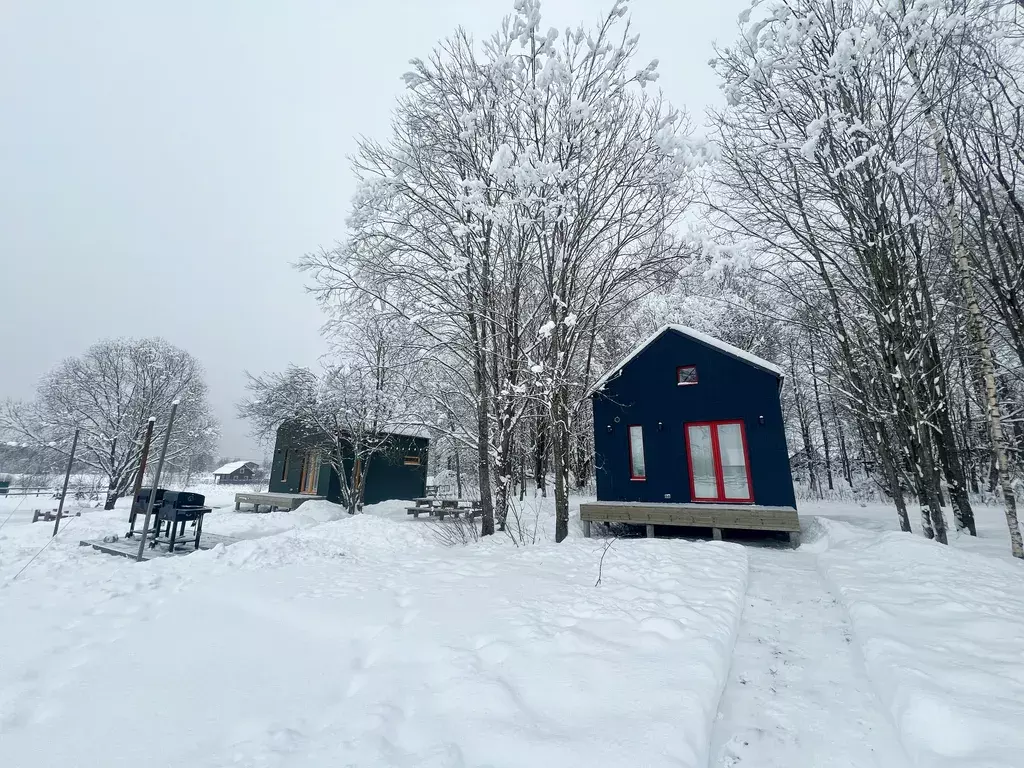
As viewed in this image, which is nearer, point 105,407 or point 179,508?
point 179,508

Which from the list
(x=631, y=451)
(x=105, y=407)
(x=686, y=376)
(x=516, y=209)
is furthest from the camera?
(x=105, y=407)

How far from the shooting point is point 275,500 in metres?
17.4

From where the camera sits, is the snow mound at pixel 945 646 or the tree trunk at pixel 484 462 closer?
the snow mound at pixel 945 646

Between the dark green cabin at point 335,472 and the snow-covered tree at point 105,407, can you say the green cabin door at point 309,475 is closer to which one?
the dark green cabin at point 335,472

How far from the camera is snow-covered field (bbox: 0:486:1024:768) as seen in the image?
2.07m

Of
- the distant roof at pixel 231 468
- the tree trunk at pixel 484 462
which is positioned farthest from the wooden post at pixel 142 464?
the distant roof at pixel 231 468

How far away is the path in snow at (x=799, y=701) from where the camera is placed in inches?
89.6

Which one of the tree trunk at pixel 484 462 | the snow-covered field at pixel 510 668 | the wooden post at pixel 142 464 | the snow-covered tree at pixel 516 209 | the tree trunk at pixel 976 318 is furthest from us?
the wooden post at pixel 142 464

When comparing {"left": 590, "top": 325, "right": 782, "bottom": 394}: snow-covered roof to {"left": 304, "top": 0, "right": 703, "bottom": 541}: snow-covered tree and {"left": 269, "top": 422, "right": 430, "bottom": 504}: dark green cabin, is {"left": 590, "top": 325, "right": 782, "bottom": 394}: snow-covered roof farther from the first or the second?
{"left": 269, "top": 422, "right": 430, "bottom": 504}: dark green cabin

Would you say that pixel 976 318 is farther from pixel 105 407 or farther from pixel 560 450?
pixel 105 407

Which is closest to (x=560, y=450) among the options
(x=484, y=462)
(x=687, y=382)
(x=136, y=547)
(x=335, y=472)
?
(x=484, y=462)

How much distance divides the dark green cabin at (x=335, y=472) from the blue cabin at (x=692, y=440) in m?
10.1

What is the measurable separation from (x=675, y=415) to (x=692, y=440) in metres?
0.70

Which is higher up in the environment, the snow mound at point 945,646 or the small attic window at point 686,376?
the small attic window at point 686,376
